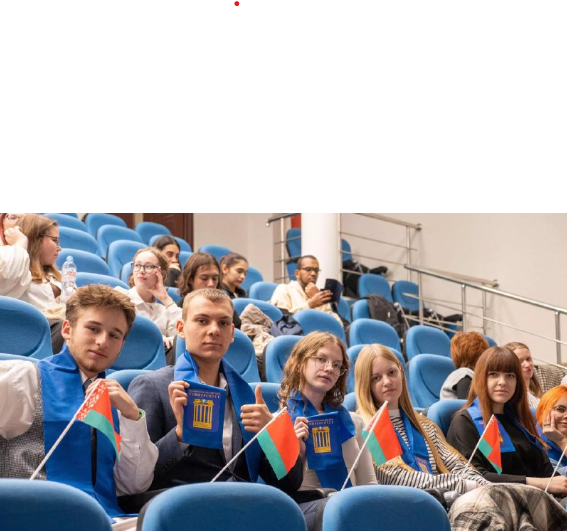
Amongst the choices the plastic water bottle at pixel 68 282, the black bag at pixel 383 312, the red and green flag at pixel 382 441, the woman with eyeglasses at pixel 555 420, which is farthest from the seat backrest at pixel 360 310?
the red and green flag at pixel 382 441

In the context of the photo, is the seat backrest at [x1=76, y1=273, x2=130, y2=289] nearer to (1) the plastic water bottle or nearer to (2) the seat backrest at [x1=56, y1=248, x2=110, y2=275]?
(1) the plastic water bottle

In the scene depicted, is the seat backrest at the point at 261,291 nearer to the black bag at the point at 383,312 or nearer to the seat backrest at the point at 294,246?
the black bag at the point at 383,312

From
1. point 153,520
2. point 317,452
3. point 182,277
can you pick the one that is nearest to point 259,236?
point 182,277

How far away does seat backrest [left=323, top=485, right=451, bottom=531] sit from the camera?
1556mm

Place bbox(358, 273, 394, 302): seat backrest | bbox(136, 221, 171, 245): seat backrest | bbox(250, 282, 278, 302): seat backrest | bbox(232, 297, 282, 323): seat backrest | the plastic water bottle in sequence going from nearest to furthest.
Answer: the plastic water bottle → bbox(232, 297, 282, 323): seat backrest → bbox(250, 282, 278, 302): seat backrest → bbox(136, 221, 171, 245): seat backrest → bbox(358, 273, 394, 302): seat backrest

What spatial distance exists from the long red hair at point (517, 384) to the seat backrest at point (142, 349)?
1.21 meters

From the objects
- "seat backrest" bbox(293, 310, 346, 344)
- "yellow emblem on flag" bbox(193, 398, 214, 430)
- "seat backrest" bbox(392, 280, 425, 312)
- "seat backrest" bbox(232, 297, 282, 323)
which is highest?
"seat backrest" bbox(392, 280, 425, 312)

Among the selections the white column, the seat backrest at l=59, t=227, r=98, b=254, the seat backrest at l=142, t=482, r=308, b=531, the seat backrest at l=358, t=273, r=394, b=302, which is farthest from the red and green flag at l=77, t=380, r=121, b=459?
the seat backrest at l=358, t=273, r=394, b=302

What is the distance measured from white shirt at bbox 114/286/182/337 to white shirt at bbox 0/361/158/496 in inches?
62.7
